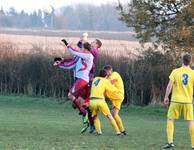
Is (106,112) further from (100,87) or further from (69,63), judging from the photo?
(69,63)

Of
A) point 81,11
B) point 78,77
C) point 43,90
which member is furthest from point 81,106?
point 81,11

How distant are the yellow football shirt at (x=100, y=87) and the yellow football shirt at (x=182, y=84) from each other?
2786 mm

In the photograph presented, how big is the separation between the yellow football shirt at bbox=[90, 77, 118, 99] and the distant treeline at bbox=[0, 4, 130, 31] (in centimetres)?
8120

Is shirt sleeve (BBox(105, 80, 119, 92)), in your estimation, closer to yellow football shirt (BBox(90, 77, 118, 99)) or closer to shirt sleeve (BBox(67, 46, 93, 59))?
yellow football shirt (BBox(90, 77, 118, 99))

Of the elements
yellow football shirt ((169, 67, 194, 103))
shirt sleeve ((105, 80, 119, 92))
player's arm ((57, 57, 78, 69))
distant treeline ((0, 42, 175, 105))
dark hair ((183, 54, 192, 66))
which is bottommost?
distant treeline ((0, 42, 175, 105))

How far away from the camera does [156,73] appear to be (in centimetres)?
3238

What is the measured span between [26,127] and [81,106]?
7.52 ft

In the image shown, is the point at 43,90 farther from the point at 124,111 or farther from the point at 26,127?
the point at 26,127

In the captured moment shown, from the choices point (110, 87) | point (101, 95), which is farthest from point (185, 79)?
A: point (101, 95)

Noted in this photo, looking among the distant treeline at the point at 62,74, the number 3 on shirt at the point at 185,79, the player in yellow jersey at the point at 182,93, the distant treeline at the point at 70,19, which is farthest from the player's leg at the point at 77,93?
the distant treeline at the point at 70,19

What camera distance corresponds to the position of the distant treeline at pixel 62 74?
106 ft

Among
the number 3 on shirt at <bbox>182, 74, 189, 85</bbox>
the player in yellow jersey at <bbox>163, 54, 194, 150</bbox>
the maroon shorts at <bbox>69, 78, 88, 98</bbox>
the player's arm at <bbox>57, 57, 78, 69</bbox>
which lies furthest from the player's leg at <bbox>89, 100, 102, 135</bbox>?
the number 3 on shirt at <bbox>182, 74, 189, 85</bbox>

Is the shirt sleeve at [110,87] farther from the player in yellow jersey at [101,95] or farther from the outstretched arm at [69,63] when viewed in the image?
the outstretched arm at [69,63]

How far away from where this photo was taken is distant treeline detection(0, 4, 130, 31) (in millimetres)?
107550
